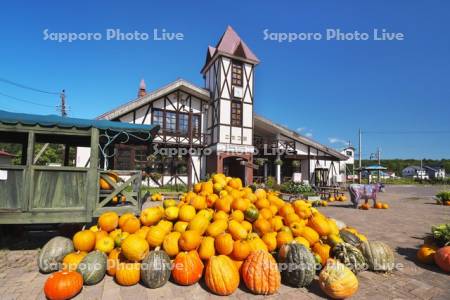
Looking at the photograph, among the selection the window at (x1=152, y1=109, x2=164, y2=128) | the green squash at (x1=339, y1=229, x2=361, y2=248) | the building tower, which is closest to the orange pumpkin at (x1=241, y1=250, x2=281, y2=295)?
the green squash at (x1=339, y1=229, x2=361, y2=248)

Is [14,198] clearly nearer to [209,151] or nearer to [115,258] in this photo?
[115,258]

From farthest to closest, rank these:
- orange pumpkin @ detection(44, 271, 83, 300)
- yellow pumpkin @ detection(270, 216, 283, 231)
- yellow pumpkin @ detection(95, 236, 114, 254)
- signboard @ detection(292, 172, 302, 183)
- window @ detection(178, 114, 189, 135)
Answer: signboard @ detection(292, 172, 302, 183) < window @ detection(178, 114, 189, 135) < yellow pumpkin @ detection(270, 216, 283, 231) < yellow pumpkin @ detection(95, 236, 114, 254) < orange pumpkin @ detection(44, 271, 83, 300)

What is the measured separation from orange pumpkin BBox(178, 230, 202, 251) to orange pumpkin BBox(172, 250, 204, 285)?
0.11m

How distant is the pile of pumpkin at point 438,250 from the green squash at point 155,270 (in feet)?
14.9

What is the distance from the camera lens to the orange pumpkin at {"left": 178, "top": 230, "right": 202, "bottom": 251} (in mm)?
3469

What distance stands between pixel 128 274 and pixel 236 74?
55.8ft

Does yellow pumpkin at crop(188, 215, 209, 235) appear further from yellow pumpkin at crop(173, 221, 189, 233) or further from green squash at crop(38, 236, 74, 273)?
green squash at crop(38, 236, 74, 273)

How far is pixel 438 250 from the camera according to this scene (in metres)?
4.10

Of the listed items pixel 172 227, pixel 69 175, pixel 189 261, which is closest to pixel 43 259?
pixel 69 175

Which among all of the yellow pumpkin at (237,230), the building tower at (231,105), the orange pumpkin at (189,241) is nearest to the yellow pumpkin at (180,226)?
the orange pumpkin at (189,241)

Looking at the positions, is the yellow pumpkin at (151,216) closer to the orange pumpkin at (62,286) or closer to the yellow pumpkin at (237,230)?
the orange pumpkin at (62,286)

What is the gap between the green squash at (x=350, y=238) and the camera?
4094 mm

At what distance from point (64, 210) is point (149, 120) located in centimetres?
1255

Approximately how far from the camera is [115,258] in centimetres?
356
